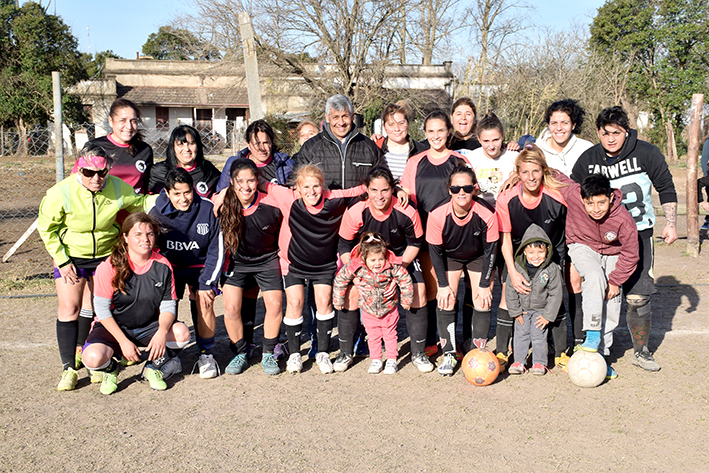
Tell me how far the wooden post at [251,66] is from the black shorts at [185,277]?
2733 millimetres

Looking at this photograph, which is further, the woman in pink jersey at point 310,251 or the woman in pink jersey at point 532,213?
the woman in pink jersey at point 310,251

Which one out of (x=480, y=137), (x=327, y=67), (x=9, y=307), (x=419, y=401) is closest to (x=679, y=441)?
(x=419, y=401)

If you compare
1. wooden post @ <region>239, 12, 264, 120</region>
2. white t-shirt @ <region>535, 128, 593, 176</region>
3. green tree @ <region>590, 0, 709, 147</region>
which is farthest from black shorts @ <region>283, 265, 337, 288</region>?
green tree @ <region>590, 0, 709, 147</region>

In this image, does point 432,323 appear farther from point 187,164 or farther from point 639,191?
point 187,164

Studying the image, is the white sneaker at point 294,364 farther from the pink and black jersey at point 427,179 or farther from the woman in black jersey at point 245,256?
the pink and black jersey at point 427,179

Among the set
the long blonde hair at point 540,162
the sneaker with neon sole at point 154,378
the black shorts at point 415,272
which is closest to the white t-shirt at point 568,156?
the long blonde hair at point 540,162

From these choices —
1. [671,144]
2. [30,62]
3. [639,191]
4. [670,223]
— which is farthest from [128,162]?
[671,144]

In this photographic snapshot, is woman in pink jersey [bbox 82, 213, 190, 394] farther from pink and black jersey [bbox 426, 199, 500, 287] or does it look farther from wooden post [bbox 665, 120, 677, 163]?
wooden post [bbox 665, 120, 677, 163]

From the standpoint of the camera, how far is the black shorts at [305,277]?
15.0 feet

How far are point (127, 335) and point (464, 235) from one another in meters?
2.70

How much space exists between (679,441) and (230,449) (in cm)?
267

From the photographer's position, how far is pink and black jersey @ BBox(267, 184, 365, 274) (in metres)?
4.47

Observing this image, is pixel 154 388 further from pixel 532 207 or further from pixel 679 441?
pixel 679 441

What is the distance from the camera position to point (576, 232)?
4523mm
